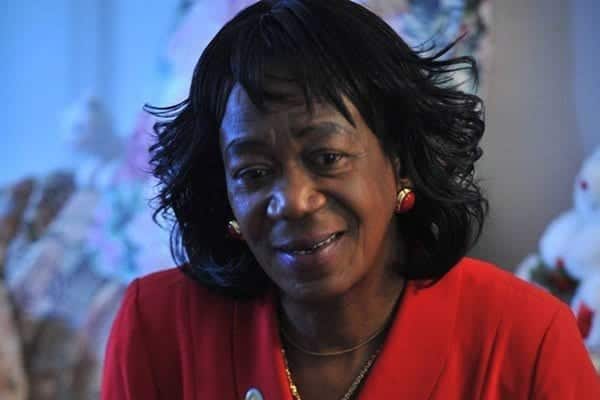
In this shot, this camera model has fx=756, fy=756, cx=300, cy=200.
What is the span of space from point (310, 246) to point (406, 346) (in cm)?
22

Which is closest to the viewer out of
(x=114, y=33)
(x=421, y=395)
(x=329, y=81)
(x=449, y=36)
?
(x=329, y=81)

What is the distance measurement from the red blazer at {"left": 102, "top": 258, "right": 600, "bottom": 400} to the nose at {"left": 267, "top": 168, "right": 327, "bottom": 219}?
240 mm

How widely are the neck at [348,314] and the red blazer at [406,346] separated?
0.09 feet

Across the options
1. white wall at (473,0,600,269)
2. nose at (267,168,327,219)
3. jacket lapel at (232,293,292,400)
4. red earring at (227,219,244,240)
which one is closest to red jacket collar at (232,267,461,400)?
jacket lapel at (232,293,292,400)

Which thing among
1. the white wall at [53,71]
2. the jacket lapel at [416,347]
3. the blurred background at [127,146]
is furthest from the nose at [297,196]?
the white wall at [53,71]

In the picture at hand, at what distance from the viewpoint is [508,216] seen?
173 centimetres

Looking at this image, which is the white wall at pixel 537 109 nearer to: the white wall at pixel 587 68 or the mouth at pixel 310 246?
the white wall at pixel 587 68

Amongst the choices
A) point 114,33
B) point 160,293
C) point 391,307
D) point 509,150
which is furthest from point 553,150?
point 114,33

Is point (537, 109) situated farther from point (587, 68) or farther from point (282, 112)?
point (282, 112)

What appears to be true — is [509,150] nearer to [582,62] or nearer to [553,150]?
[553,150]

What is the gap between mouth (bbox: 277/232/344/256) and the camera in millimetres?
866

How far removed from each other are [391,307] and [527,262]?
72 cm

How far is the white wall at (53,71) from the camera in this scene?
6.42ft

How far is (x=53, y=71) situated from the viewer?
6.54ft
